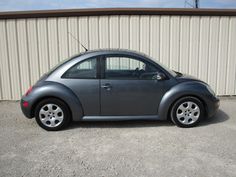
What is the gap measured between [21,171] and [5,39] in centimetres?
449

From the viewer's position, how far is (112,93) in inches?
167

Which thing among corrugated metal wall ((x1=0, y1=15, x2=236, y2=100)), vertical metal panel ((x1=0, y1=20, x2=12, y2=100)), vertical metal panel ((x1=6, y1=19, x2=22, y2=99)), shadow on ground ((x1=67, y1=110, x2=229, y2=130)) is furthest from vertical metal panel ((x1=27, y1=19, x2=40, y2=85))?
shadow on ground ((x1=67, y1=110, x2=229, y2=130))

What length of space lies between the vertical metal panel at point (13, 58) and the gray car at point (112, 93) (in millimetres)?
2421

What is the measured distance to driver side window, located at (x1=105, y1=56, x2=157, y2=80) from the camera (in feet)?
14.1

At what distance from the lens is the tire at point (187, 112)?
4375mm

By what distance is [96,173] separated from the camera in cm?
293

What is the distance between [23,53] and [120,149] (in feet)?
14.3

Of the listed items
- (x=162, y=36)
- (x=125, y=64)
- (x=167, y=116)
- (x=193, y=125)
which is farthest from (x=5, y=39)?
(x=193, y=125)

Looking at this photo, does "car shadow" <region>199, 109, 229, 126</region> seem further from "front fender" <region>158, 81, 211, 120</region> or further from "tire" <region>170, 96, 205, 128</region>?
"front fender" <region>158, 81, 211, 120</region>

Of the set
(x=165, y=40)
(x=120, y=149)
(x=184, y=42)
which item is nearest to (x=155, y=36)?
(x=165, y=40)

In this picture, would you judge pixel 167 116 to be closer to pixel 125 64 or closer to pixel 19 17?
pixel 125 64

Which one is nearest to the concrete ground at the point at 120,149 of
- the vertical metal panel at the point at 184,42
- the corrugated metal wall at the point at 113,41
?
the corrugated metal wall at the point at 113,41

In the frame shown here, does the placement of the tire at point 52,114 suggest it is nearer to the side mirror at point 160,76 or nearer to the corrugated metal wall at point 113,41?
the side mirror at point 160,76

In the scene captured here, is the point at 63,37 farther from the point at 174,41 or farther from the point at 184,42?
the point at 184,42
